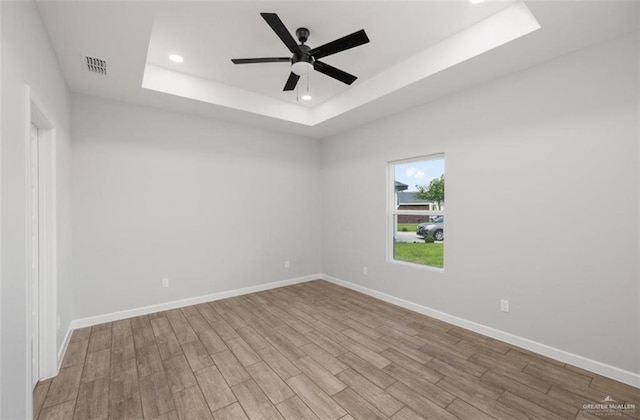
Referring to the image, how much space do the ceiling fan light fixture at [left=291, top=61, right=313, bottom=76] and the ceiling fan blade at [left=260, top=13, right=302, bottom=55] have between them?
8cm

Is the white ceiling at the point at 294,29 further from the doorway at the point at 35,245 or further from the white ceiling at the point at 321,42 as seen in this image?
the doorway at the point at 35,245

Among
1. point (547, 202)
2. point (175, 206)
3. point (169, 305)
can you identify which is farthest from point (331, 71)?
point (169, 305)

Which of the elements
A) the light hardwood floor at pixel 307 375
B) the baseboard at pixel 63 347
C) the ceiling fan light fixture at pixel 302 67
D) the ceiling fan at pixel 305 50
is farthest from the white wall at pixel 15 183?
the ceiling fan light fixture at pixel 302 67

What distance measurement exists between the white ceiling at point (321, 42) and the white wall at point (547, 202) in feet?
0.97

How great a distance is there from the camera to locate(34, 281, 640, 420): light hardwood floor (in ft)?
6.22

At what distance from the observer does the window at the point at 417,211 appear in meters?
3.53

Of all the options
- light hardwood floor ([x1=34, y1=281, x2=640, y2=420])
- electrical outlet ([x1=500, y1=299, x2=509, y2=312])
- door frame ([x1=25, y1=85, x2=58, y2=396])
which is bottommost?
light hardwood floor ([x1=34, y1=281, x2=640, y2=420])

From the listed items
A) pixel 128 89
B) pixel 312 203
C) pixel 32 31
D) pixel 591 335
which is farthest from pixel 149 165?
pixel 591 335

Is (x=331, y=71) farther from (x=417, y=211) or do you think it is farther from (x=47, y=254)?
(x=47, y=254)

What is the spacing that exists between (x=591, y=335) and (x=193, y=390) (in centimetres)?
330

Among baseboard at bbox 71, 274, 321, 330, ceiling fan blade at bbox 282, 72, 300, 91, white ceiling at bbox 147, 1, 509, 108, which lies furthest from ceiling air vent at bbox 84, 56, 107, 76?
baseboard at bbox 71, 274, 321, 330

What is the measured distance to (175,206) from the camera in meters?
3.76

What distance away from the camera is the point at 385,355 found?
258 centimetres

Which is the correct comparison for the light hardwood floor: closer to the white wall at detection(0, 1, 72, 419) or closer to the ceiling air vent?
the white wall at detection(0, 1, 72, 419)
